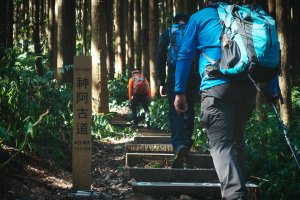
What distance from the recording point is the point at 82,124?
5.66 m

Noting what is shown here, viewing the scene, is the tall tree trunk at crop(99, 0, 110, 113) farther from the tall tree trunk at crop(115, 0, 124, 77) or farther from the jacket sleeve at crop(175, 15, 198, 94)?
the tall tree trunk at crop(115, 0, 124, 77)

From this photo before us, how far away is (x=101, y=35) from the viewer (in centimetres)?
1432

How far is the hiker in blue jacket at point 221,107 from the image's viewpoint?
3999 mm

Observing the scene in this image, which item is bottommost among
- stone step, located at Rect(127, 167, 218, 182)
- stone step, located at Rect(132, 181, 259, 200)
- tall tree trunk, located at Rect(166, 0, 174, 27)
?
stone step, located at Rect(132, 181, 259, 200)

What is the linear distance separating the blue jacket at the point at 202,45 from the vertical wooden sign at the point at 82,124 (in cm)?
153

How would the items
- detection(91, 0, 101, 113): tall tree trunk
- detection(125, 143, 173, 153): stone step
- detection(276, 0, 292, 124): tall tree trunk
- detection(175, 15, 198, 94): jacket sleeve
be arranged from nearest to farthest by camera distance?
detection(175, 15, 198, 94): jacket sleeve < detection(125, 143, 173, 153): stone step < detection(276, 0, 292, 124): tall tree trunk < detection(91, 0, 101, 113): tall tree trunk

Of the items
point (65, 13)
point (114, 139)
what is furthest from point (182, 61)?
point (65, 13)

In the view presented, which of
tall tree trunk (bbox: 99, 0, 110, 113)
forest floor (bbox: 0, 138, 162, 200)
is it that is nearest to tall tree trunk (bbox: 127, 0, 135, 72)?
tall tree trunk (bbox: 99, 0, 110, 113)

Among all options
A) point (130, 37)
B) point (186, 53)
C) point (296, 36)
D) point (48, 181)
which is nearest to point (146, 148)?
point (48, 181)

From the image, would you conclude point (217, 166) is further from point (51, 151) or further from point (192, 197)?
point (51, 151)

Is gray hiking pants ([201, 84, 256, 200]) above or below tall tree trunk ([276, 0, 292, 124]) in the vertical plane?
below

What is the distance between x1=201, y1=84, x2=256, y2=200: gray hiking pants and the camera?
3.97 meters

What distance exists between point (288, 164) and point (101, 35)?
8420 mm

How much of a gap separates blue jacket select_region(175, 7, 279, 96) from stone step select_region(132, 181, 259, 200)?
1.67 meters
